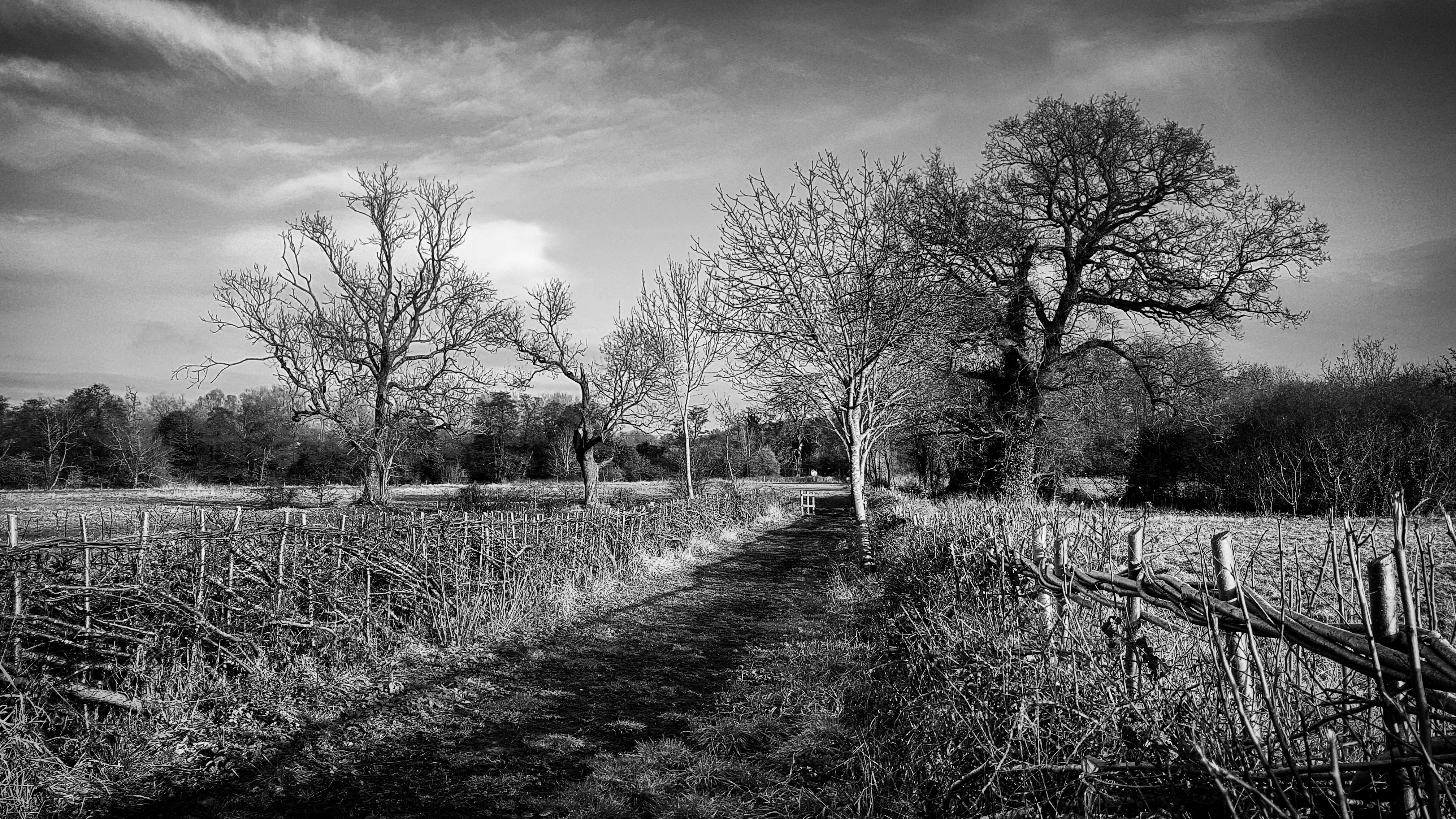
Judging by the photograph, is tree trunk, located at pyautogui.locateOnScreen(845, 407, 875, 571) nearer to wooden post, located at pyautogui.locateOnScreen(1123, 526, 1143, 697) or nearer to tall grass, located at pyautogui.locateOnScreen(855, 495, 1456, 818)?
tall grass, located at pyautogui.locateOnScreen(855, 495, 1456, 818)

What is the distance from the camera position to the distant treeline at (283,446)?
34781 mm

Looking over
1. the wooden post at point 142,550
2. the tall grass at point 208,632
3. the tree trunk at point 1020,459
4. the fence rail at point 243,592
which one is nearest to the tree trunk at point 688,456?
the tree trunk at point 1020,459

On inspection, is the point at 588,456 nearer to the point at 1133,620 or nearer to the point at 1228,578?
the point at 1133,620

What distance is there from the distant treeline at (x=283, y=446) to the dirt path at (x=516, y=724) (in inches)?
570

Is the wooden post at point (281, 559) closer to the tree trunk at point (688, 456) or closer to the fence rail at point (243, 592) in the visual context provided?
the fence rail at point (243, 592)

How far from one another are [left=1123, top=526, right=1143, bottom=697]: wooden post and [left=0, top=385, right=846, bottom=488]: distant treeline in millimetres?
19693

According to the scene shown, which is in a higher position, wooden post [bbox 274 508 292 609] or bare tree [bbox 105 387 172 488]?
bare tree [bbox 105 387 172 488]

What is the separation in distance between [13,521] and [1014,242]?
2076 cm

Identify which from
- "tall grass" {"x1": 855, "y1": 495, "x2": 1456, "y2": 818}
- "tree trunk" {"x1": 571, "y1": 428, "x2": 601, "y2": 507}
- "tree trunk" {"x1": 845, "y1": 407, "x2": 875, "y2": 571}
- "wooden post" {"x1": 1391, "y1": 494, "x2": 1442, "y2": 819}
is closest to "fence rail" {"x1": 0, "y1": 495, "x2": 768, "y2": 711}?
"tree trunk" {"x1": 845, "y1": 407, "x2": 875, "y2": 571}

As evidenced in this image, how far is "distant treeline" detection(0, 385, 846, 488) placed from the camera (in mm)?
34781

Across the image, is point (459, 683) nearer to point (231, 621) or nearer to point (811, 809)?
point (231, 621)

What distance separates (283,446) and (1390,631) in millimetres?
52463

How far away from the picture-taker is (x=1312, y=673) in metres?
1.94

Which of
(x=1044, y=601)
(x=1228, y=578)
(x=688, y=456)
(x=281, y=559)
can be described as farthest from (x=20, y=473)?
(x=1228, y=578)
